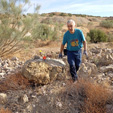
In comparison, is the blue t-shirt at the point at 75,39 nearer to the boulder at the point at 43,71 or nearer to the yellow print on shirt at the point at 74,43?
the yellow print on shirt at the point at 74,43

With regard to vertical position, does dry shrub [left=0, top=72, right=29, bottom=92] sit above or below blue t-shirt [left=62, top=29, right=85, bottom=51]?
below

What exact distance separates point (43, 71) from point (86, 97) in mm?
1239

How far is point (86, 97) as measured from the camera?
123 inches

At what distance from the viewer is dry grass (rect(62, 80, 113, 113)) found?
9.01 ft

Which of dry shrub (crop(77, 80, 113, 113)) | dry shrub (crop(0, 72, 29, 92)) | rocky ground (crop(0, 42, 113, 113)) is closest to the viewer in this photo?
dry shrub (crop(77, 80, 113, 113))

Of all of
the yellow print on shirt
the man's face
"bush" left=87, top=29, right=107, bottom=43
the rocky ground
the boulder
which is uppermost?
the man's face

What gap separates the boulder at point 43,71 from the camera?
3669 mm

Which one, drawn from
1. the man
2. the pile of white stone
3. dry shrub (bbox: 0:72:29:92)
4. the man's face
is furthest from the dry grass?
the pile of white stone

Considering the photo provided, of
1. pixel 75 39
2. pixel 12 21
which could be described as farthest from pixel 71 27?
pixel 12 21

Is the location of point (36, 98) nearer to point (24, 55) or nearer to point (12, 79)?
point (12, 79)

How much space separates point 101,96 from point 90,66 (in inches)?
58.0

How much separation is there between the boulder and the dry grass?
570 millimetres

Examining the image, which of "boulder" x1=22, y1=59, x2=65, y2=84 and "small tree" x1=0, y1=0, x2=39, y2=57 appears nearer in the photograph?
"boulder" x1=22, y1=59, x2=65, y2=84

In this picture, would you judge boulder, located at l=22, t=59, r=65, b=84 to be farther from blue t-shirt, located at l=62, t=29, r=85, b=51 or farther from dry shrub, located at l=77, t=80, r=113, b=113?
dry shrub, located at l=77, t=80, r=113, b=113
